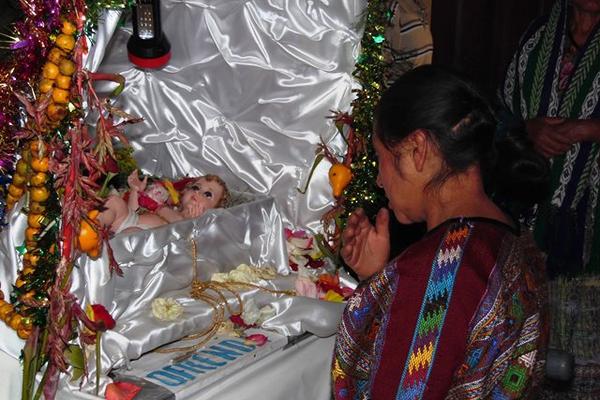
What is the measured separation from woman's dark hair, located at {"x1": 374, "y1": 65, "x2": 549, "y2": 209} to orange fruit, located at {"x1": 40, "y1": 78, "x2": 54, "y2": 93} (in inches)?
29.3

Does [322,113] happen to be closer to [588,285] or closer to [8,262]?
[588,285]

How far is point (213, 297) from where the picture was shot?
8.00ft

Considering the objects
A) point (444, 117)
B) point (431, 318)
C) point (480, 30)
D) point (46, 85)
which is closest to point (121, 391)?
point (46, 85)

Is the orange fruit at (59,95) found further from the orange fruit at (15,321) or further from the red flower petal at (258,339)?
the red flower petal at (258,339)

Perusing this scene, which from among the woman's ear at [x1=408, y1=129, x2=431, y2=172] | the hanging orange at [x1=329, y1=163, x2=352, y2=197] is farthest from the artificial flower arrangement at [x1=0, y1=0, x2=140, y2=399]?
the hanging orange at [x1=329, y1=163, x2=352, y2=197]

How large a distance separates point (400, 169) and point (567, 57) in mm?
1453

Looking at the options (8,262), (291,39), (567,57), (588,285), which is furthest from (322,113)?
(8,262)

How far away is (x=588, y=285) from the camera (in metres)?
2.62

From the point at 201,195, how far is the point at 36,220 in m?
0.94

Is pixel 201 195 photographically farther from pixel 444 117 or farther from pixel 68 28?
pixel 444 117

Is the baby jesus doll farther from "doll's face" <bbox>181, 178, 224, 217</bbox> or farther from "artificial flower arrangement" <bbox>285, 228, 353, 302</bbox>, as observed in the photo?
"artificial flower arrangement" <bbox>285, 228, 353, 302</bbox>

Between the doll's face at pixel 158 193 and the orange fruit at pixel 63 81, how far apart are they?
916 millimetres

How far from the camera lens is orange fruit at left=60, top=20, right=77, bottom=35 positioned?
174cm

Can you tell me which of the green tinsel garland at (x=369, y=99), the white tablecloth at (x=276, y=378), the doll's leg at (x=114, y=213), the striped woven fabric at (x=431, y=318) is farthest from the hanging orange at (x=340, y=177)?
the striped woven fabric at (x=431, y=318)
